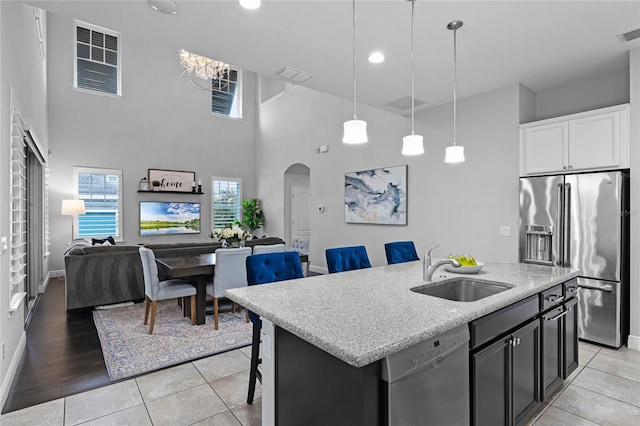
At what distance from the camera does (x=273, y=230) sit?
8641mm

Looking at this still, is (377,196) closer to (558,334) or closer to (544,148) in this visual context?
(544,148)

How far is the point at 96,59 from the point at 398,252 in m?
8.14

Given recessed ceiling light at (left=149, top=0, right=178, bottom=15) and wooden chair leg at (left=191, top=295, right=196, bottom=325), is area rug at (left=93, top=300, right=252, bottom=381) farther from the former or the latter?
recessed ceiling light at (left=149, top=0, right=178, bottom=15)

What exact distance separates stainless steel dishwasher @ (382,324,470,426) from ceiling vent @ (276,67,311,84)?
3.02 meters

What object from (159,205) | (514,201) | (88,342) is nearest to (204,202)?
(159,205)

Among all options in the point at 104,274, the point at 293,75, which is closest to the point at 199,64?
the point at 293,75

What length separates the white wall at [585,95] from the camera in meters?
3.69

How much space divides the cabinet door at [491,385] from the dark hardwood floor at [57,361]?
2572mm

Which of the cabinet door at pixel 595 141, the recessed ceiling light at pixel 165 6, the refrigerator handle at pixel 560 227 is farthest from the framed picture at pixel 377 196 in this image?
the recessed ceiling light at pixel 165 6

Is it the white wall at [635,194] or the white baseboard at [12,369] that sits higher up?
the white wall at [635,194]

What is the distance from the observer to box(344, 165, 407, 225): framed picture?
209 inches

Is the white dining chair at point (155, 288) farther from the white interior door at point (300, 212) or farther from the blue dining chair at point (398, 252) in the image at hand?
the white interior door at point (300, 212)

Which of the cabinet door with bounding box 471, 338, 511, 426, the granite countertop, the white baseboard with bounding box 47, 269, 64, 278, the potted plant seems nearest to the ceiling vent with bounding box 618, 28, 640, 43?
the granite countertop

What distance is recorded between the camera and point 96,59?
7.64m
